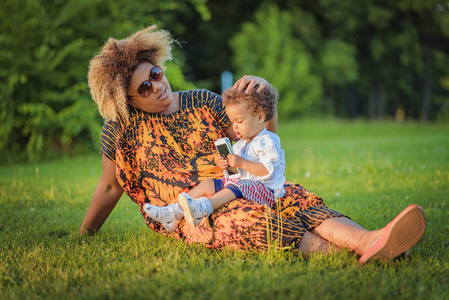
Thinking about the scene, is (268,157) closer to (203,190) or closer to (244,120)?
(244,120)

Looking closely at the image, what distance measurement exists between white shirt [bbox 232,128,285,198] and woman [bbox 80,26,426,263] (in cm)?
19

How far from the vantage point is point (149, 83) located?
3.59 m

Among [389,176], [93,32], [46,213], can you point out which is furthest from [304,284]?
[93,32]

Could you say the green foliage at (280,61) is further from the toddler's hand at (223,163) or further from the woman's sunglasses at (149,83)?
the toddler's hand at (223,163)

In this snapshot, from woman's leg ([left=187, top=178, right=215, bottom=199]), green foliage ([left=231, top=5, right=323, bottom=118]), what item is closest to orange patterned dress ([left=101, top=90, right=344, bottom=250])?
woman's leg ([left=187, top=178, right=215, bottom=199])

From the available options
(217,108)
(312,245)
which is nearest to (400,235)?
(312,245)

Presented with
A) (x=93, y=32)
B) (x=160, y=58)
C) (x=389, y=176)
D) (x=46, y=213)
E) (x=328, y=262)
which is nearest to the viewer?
(x=328, y=262)

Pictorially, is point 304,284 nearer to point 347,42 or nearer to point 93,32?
point 93,32

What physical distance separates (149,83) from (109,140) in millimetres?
574

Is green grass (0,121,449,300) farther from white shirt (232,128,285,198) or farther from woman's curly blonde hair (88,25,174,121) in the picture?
woman's curly blonde hair (88,25,174,121)

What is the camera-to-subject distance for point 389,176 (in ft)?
23.5

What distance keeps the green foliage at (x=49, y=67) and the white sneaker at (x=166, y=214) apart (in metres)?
7.13

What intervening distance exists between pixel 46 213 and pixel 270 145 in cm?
298

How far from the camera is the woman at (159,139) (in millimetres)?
3387
